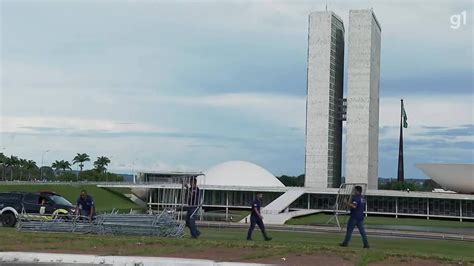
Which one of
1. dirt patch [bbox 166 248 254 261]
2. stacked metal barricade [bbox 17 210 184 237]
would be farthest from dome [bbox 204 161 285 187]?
dirt patch [bbox 166 248 254 261]

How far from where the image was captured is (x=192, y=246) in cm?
1559

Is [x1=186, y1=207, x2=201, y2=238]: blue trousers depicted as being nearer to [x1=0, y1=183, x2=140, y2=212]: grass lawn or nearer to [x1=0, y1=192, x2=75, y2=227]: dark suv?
[x1=0, y1=192, x2=75, y2=227]: dark suv

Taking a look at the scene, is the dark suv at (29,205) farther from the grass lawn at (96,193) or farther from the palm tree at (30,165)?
the palm tree at (30,165)

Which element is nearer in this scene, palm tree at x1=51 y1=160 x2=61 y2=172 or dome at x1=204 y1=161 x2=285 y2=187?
dome at x1=204 y1=161 x2=285 y2=187

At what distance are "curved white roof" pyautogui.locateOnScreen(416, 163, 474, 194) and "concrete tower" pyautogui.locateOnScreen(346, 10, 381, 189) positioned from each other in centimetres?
1354

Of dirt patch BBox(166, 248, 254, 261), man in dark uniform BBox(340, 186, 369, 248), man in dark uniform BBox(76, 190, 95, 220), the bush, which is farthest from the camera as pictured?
the bush

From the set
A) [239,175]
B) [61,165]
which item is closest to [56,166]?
[61,165]

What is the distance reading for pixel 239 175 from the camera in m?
87.6

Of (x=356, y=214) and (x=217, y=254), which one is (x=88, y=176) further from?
(x=217, y=254)

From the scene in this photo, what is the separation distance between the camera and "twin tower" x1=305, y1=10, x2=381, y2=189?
289 ft

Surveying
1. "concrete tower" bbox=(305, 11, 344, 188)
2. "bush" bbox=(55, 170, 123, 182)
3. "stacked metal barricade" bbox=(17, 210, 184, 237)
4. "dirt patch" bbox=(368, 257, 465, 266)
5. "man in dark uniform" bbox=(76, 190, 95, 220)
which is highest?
"concrete tower" bbox=(305, 11, 344, 188)

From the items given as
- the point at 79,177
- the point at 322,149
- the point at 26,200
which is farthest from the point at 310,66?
the point at 26,200

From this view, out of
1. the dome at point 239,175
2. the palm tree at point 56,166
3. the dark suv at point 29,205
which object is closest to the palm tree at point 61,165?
the palm tree at point 56,166

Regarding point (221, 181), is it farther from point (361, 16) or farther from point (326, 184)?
point (361, 16)
